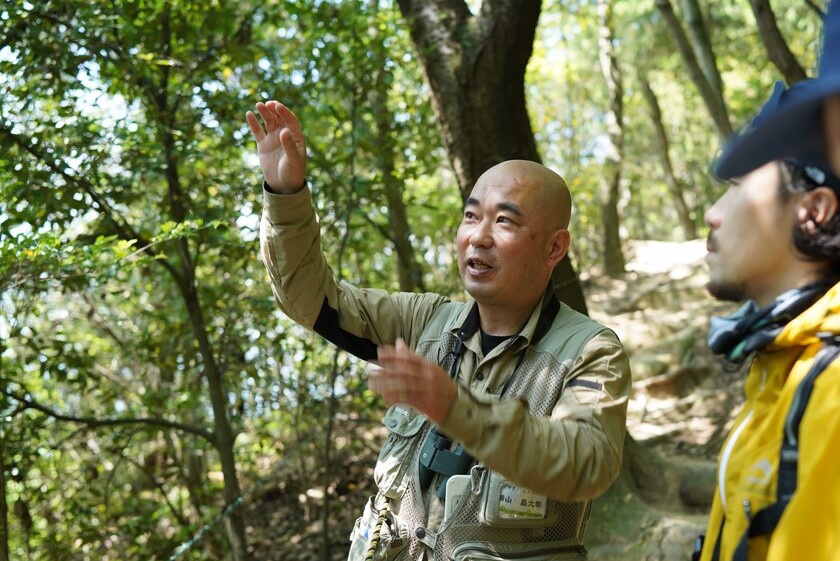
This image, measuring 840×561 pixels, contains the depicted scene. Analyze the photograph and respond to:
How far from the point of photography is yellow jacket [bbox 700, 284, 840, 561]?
4.66 ft

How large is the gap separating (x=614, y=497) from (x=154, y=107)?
3791 millimetres

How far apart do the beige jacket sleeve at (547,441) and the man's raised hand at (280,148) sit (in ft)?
3.49

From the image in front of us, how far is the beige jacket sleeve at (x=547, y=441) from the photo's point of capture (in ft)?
6.19

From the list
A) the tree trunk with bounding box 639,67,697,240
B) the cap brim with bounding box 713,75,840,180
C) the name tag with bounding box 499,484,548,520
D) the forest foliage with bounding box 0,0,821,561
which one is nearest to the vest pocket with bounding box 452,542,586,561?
the name tag with bounding box 499,484,548,520

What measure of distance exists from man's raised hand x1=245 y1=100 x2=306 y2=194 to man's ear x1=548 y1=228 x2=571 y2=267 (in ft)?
2.83

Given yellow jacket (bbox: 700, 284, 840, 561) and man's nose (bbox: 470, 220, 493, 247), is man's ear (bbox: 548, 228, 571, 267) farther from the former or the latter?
yellow jacket (bbox: 700, 284, 840, 561)

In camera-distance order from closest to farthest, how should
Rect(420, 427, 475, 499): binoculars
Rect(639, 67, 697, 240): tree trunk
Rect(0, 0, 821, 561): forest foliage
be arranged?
Rect(420, 427, 475, 499): binoculars
Rect(0, 0, 821, 561): forest foliage
Rect(639, 67, 697, 240): tree trunk

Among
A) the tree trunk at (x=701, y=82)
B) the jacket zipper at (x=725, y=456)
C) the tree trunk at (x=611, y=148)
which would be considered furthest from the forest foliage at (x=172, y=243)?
the tree trunk at (x=611, y=148)

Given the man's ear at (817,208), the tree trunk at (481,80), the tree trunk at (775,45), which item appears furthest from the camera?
the tree trunk at (775,45)

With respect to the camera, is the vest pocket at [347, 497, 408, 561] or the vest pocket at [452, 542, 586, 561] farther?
the vest pocket at [347, 497, 408, 561]

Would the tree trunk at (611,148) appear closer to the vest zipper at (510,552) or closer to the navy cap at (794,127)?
the vest zipper at (510,552)

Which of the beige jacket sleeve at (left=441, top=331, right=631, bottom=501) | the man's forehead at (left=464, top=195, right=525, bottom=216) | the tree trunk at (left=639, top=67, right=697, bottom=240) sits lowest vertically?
the beige jacket sleeve at (left=441, top=331, right=631, bottom=501)

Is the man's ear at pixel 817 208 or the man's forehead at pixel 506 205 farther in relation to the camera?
the man's forehead at pixel 506 205

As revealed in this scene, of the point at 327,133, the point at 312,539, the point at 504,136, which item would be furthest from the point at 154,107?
the point at 312,539
